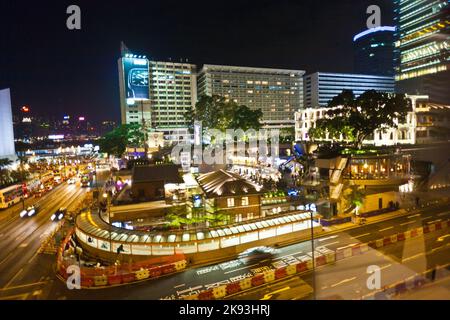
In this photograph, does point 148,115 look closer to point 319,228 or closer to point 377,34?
point 319,228

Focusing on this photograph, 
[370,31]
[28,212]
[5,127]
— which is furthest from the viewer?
[370,31]

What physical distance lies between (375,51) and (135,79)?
154140 mm

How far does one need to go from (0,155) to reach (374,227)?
8358cm

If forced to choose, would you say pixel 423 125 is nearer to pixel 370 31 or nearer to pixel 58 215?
pixel 58 215

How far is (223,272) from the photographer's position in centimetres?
2125

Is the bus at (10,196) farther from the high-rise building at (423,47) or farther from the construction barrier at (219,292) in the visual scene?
the high-rise building at (423,47)

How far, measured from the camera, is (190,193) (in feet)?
123

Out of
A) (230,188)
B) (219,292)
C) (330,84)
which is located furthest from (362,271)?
(330,84)

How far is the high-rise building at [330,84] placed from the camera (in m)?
149

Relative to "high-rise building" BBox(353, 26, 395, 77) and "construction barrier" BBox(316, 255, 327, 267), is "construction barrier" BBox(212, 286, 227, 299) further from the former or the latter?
"high-rise building" BBox(353, 26, 395, 77)

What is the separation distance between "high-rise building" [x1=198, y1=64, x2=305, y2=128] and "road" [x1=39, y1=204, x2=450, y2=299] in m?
113

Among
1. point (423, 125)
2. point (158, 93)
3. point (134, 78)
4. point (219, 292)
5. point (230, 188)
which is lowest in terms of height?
point (219, 292)

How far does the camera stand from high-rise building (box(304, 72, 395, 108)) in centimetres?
14900
